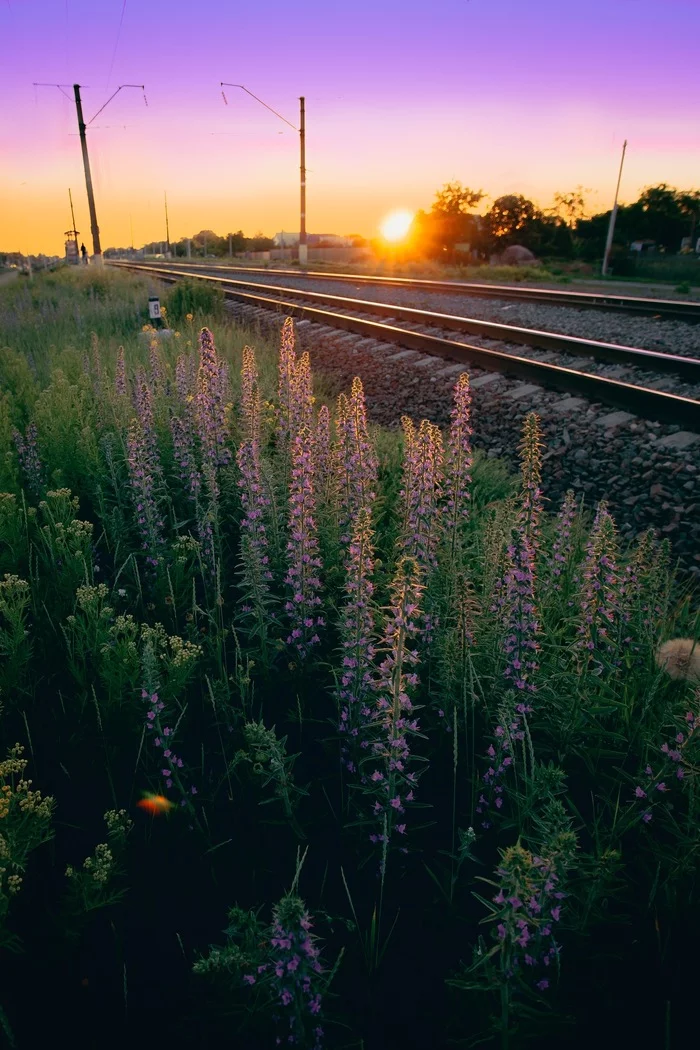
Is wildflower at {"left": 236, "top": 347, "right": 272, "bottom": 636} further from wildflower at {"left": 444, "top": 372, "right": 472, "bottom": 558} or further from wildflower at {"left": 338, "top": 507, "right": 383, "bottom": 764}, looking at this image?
wildflower at {"left": 444, "top": 372, "right": 472, "bottom": 558}

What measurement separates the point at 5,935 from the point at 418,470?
90.0 inches

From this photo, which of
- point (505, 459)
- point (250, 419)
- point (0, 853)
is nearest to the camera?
point (0, 853)

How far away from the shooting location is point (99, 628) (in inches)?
114

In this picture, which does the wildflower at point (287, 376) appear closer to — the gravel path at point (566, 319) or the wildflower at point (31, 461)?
the wildflower at point (31, 461)

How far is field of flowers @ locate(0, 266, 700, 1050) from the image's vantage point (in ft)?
6.49

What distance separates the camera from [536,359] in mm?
9727

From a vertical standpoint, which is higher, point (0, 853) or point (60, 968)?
point (0, 853)

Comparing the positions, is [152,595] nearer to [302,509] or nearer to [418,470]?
[302,509]

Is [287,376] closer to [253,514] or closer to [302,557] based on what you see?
[253,514]

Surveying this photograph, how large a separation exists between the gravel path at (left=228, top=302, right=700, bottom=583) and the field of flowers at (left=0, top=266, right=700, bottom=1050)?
1.64 m

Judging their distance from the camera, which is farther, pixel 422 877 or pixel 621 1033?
pixel 422 877

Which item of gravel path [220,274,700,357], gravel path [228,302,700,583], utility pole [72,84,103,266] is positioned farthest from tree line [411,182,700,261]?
gravel path [228,302,700,583]

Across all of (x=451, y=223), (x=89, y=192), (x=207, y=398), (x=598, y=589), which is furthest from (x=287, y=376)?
(x=451, y=223)

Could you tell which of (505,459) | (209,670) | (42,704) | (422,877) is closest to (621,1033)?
(422,877)
